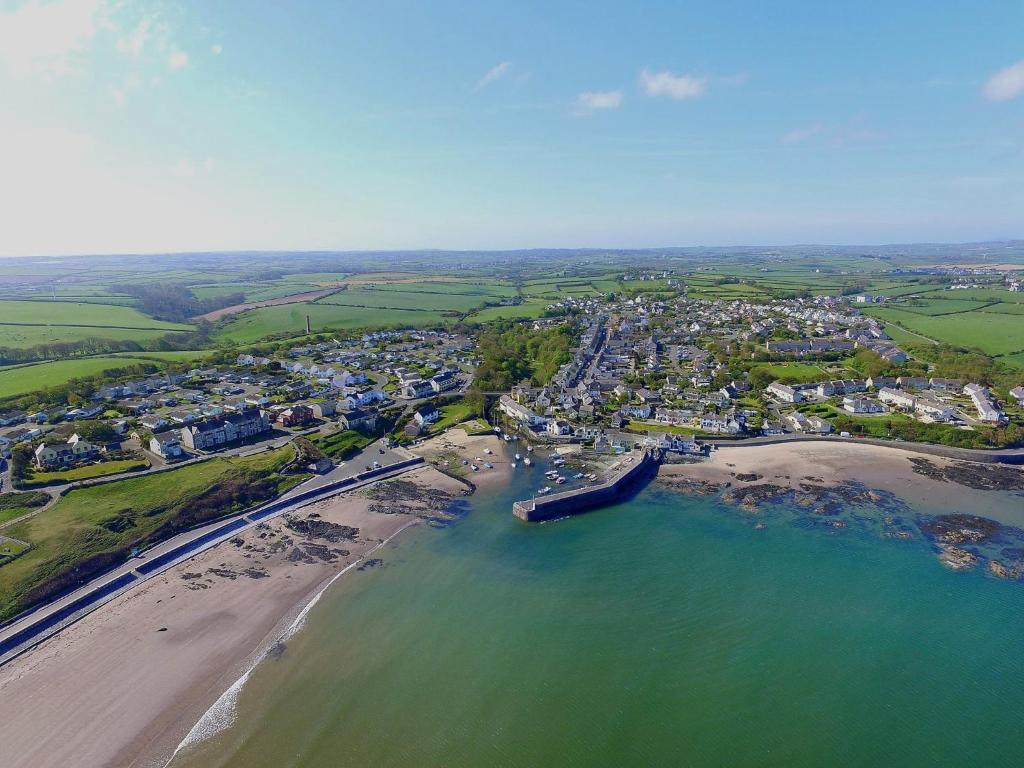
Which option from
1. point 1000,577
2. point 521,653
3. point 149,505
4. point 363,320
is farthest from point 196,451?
point 363,320

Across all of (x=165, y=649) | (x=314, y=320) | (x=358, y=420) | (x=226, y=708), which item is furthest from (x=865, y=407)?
(x=314, y=320)

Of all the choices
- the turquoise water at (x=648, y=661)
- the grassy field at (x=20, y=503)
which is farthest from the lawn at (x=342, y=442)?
the grassy field at (x=20, y=503)

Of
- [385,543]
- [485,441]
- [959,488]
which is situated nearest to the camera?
[385,543]

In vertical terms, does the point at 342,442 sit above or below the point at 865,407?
below

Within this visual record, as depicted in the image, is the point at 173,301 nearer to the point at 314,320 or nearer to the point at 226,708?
the point at 314,320

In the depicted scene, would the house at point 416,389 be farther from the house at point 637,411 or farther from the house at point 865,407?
the house at point 865,407

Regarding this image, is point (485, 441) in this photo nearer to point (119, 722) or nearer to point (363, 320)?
point (119, 722)

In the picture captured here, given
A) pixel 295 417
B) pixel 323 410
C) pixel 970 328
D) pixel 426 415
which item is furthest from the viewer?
pixel 970 328
